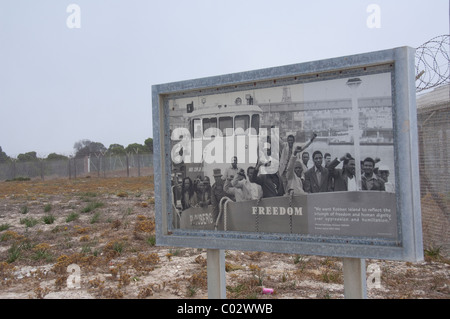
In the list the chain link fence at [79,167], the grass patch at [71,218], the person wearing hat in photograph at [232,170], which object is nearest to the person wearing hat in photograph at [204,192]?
the person wearing hat in photograph at [232,170]

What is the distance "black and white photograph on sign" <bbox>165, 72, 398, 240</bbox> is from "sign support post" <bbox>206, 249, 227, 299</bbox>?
275 mm

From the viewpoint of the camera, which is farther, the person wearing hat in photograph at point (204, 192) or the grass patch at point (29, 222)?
the grass patch at point (29, 222)

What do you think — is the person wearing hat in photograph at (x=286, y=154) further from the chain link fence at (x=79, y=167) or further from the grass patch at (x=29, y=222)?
the chain link fence at (x=79, y=167)

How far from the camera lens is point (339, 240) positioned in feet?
11.1

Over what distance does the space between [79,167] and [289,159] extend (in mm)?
42165

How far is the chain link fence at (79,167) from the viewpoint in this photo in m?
42.2

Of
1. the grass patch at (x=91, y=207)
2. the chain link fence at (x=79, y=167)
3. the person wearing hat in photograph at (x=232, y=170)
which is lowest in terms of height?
the grass patch at (x=91, y=207)

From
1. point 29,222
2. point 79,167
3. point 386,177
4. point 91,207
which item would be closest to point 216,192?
point 386,177

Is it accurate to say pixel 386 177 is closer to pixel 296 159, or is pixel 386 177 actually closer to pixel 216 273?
pixel 296 159

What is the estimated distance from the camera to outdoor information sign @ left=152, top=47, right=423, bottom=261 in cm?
317

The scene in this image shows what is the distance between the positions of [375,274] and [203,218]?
3.39 meters

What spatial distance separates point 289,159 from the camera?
11.7 feet

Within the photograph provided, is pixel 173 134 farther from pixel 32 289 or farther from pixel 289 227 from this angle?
pixel 32 289
